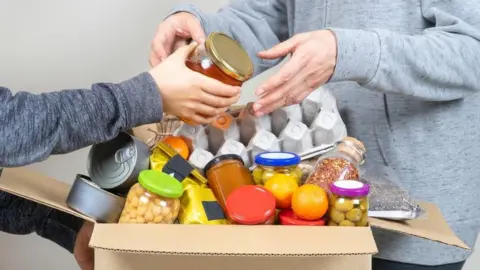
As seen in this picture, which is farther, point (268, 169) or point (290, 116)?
point (290, 116)

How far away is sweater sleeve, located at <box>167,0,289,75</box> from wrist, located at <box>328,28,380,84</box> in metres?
0.24

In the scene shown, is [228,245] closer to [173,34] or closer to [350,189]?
[350,189]

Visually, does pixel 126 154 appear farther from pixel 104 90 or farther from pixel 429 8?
pixel 429 8

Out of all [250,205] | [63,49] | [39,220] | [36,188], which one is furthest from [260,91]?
[63,49]

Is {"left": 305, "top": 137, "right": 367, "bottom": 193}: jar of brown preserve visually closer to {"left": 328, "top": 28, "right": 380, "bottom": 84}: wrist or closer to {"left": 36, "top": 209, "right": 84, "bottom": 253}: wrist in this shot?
{"left": 328, "top": 28, "right": 380, "bottom": 84}: wrist

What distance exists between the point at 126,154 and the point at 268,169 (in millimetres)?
163

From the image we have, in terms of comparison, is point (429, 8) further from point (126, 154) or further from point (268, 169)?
point (126, 154)

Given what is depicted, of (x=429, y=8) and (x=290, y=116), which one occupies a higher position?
(x=429, y=8)

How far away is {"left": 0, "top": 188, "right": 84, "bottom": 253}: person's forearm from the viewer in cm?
85

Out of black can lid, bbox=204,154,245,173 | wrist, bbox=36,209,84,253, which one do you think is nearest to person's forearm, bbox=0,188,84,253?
wrist, bbox=36,209,84,253

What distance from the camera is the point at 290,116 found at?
0.81m

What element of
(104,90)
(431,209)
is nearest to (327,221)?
(431,209)

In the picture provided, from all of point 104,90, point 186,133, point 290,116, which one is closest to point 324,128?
point 290,116

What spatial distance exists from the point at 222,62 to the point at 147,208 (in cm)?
17
